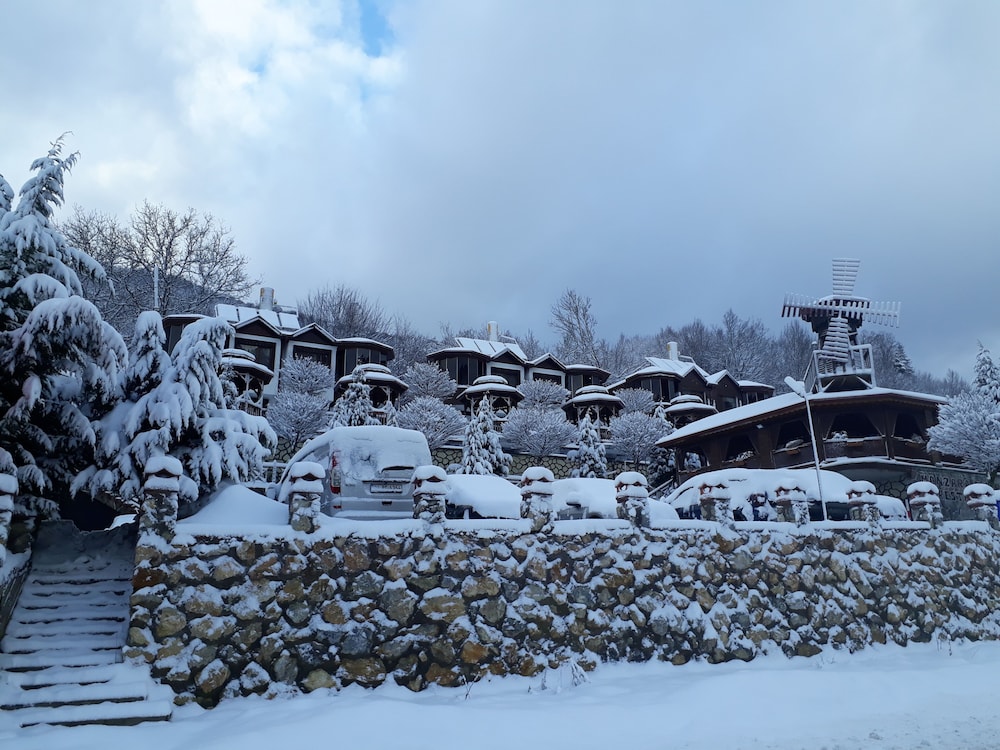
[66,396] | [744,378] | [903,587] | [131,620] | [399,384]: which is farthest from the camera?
[744,378]

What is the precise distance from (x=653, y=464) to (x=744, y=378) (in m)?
26.6

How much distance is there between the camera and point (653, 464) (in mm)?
34156

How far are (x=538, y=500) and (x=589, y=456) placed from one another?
73.9 ft

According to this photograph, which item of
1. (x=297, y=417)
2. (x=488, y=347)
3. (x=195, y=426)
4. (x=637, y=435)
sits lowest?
(x=195, y=426)

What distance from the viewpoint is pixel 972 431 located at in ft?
72.4

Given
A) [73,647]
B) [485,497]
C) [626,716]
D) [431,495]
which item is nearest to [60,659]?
[73,647]

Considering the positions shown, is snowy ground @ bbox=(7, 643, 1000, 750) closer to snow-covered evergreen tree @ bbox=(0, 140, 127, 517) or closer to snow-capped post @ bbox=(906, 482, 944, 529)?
snow-capped post @ bbox=(906, 482, 944, 529)

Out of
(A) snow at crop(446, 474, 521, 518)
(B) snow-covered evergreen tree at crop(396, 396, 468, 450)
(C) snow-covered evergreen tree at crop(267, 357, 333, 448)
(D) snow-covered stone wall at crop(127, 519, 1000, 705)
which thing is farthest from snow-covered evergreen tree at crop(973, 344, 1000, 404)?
(C) snow-covered evergreen tree at crop(267, 357, 333, 448)

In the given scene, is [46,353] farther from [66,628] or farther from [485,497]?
[485,497]

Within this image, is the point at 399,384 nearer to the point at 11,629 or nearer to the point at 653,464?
the point at 653,464

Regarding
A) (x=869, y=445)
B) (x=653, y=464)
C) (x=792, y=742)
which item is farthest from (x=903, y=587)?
(x=653, y=464)

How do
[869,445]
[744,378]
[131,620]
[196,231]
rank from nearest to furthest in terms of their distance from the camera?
[131,620] < [869,445] < [196,231] < [744,378]

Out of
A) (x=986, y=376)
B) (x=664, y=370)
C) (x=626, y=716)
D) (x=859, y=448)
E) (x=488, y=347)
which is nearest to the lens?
(x=626, y=716)

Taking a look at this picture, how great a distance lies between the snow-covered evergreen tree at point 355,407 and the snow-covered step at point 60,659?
21432mm
